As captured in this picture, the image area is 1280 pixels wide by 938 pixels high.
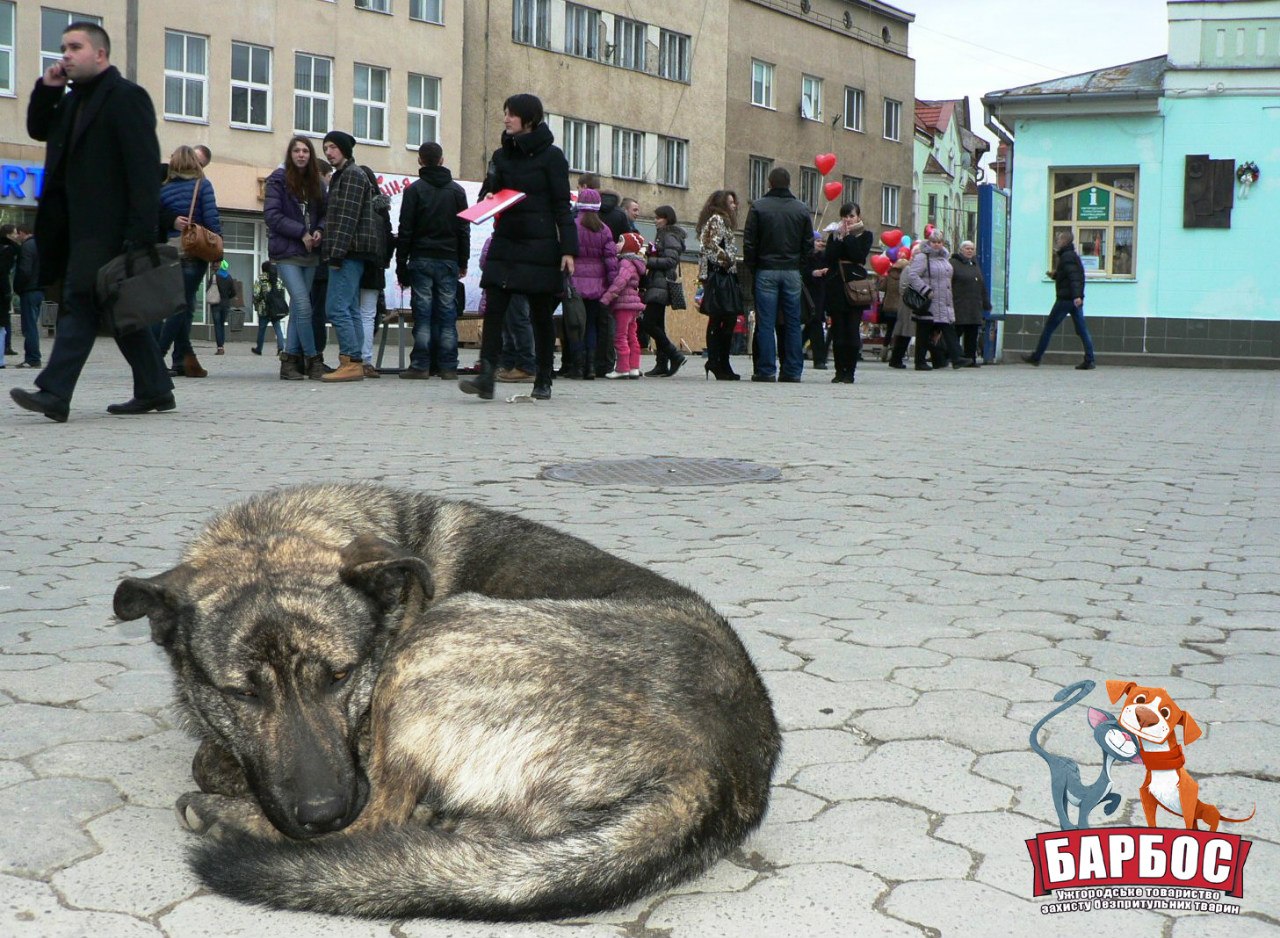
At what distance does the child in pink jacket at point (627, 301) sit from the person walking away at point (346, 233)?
3.08m

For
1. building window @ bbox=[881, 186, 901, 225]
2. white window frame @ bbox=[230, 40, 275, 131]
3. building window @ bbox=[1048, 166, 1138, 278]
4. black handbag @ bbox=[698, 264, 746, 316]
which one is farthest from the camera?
building window @ bbox=[881, 186, 901, 225]

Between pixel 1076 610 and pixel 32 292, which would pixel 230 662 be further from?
pixel 32 292

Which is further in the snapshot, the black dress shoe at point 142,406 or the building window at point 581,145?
the building window at point 581,145

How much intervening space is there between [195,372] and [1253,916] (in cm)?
1518

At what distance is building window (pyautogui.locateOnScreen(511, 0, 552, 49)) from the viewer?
43.5m

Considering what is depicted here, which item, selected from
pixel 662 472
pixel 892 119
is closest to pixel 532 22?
pixel 892 119

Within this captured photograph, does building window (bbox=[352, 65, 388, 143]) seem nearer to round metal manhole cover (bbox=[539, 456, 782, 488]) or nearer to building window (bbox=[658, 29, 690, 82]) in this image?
building window (bbox=[658, 29, 690, 82])

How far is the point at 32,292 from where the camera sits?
1934cm

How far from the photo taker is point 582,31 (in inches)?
1805

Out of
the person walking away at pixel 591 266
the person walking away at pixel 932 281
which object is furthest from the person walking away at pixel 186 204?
the person walking away at pixel 932 281

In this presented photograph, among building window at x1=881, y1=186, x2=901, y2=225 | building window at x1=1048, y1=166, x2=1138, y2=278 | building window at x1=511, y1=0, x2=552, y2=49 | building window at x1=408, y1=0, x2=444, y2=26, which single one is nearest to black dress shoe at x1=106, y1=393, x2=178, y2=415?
building window at x1=1048, y1=166, x2=1138, y2=278

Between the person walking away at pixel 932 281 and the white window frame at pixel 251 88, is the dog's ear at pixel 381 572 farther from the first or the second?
the white window frame at pixel 251 88

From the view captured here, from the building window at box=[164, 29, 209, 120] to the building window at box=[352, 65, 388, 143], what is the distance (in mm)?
4381

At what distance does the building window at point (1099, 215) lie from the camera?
28125mm
